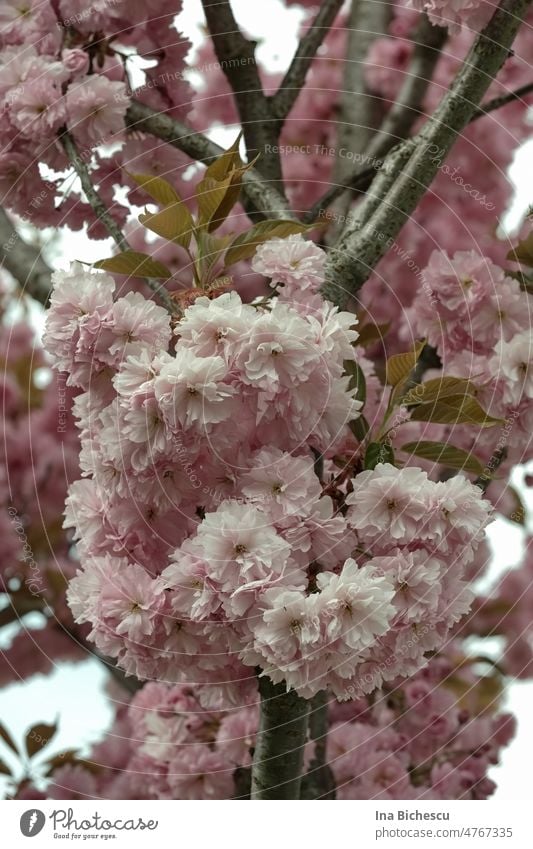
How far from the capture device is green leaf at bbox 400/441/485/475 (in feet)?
3.00

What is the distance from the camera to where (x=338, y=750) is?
154 centimetres

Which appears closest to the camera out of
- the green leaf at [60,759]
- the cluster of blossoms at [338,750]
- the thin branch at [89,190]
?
the thin branch at [89,190]

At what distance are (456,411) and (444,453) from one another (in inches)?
1.8

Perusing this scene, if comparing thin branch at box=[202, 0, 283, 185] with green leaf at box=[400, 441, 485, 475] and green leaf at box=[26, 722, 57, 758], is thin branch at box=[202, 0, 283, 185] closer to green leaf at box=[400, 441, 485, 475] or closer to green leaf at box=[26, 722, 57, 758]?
green leaf at box=[400, 441, 485, 475]

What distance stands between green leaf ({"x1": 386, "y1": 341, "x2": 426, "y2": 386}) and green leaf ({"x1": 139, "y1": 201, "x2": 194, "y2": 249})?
0.21 metres

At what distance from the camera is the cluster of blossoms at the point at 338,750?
135 cm

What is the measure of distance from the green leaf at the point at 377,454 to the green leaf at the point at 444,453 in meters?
0.04

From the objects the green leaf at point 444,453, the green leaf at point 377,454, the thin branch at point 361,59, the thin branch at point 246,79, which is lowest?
the green leaf at point 377,454

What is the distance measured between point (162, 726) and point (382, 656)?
640mm

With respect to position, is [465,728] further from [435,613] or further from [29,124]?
[29,124]

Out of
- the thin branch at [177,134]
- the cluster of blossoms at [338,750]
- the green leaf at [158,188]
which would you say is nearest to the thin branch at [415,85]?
the thin branch at [177,134]

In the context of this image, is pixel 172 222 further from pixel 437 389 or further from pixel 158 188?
pixel 437 389

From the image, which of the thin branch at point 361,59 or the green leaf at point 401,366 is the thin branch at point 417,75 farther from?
the green leaf at point 401,366
